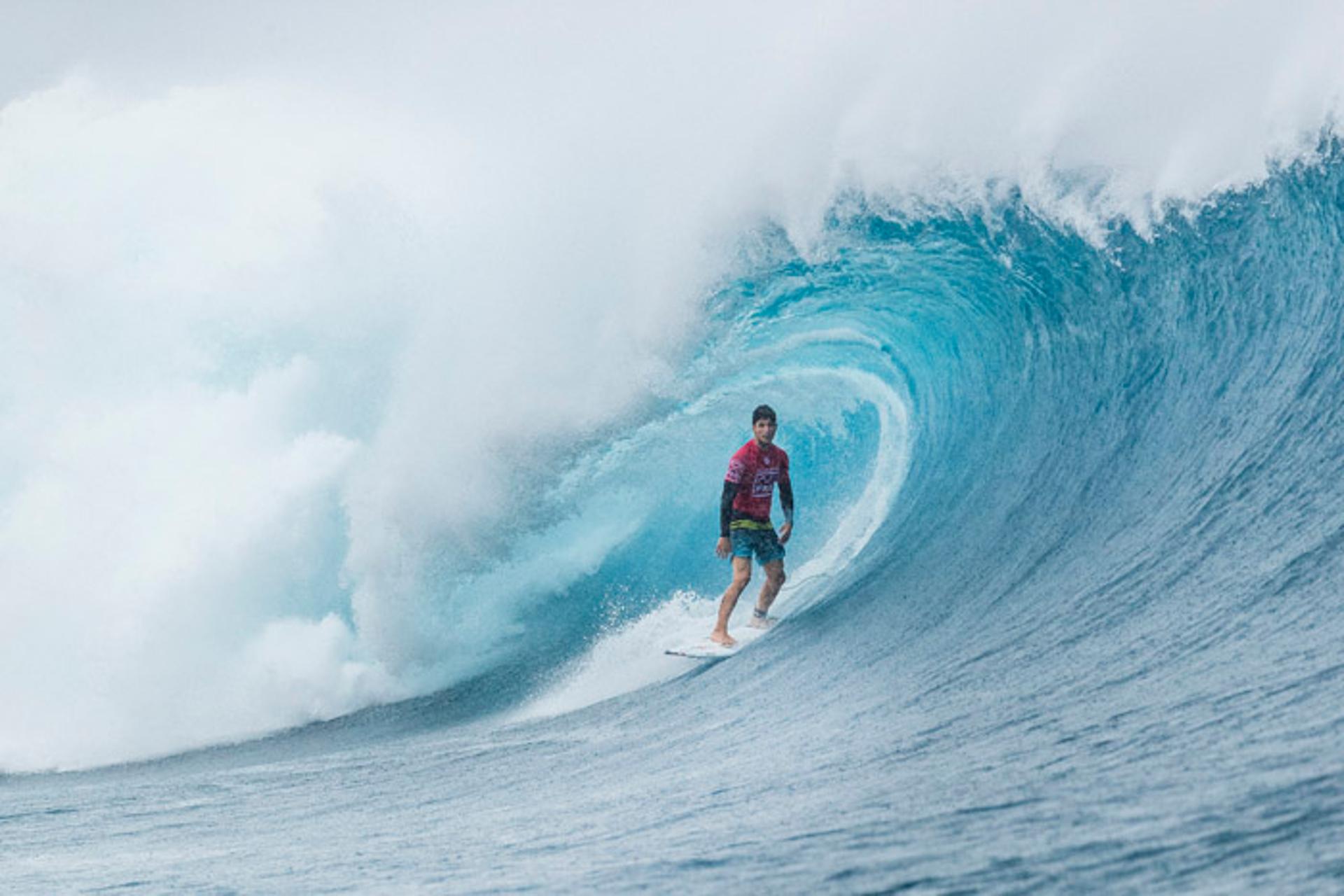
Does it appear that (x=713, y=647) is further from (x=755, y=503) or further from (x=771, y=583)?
(x=755, y=503)

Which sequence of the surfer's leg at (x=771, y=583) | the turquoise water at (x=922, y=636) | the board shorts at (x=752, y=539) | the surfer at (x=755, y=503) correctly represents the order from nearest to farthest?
the turquoise water at (x=922, y=636), the surfer at (x=755, y=503), the board shorts at (x=752, y=539), the surfer's leg at (x=771, y=583)

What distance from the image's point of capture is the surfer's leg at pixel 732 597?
589cm

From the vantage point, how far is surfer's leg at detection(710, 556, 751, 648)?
589 centimetres

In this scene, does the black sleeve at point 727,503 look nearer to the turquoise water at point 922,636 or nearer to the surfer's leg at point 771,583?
the surfer's leg at point 771,583

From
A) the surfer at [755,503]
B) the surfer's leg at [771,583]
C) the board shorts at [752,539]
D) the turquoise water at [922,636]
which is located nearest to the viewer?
the turquoise water at [922,636]

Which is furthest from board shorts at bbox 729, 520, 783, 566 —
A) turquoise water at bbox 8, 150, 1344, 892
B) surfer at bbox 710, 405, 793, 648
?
turquoise water at bbox 8, 150, 1344, 892

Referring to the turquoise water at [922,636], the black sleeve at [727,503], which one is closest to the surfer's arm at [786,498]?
the black sleeve at [727,503]

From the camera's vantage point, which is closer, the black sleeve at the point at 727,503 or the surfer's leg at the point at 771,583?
the black sleeve at the point at 727,503

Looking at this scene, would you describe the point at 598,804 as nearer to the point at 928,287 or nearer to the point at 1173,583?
the point at 1173,583

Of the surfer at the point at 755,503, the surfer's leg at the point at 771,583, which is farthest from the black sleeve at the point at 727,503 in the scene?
the surfer's leg at the point at 771,583

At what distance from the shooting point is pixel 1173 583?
4.44 meters

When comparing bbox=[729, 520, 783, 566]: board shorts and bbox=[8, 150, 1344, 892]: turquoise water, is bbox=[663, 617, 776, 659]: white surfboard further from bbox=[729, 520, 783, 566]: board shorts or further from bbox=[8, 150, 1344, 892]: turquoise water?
bbox=[729, 520, 783, 566]: board shorts

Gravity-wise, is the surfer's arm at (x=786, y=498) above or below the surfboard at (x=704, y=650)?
above

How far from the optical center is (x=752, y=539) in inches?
230
